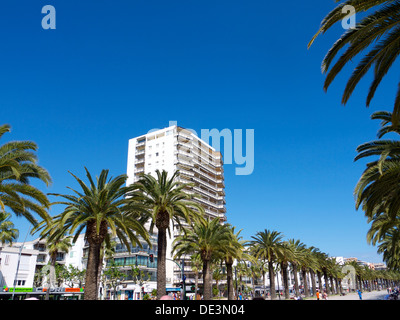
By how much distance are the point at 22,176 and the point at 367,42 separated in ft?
57.7

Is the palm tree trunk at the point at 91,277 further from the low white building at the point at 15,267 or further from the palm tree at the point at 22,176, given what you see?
the low white building at the point at 15,267

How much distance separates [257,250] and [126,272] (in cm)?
3359

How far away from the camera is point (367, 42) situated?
10.1 meters

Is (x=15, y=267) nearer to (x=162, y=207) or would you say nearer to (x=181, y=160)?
(x=162, y=207)

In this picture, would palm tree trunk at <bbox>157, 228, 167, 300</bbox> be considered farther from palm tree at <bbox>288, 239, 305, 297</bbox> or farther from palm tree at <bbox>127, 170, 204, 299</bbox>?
palm tree at <bbox>288, 239, 305, 297</bbox>

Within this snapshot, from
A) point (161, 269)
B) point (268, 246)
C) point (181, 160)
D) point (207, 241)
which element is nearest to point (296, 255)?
point (268, 246)

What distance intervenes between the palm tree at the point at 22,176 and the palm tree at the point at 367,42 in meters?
14.8

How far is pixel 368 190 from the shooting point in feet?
57.1

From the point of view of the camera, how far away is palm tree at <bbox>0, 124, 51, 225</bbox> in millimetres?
16422

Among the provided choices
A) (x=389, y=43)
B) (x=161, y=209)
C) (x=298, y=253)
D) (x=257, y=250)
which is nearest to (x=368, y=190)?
(x=389, y=43)

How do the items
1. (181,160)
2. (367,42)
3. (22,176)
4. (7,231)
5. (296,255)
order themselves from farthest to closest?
1. (181,160)
2. (296,255)
3. (7,231)
4. (22,176)
5. (367,42)

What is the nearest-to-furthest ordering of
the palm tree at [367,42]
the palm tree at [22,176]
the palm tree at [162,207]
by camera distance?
1. the palm tree at [367,42]
2. the palm tree at [22,176]
3. the palm tree at [162,207]

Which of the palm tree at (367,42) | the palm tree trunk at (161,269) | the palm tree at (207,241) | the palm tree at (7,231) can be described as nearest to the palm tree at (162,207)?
the palm tree trunk at (161,269)

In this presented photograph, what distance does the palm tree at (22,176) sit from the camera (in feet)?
53.9
